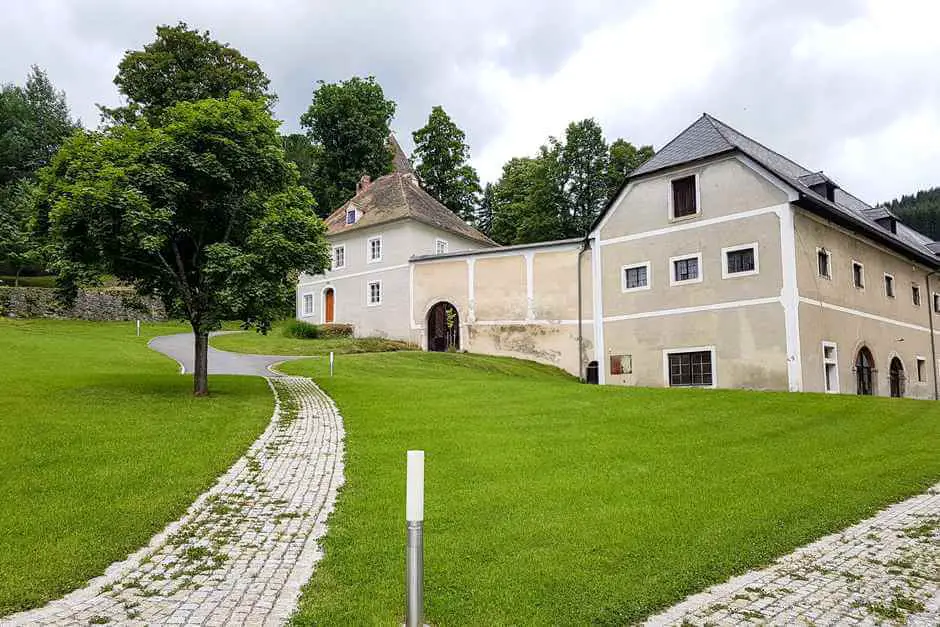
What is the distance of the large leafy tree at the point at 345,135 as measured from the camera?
5312 cm

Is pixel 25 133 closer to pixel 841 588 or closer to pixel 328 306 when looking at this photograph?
pixel 328 306

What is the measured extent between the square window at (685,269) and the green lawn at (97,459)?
48.7 feet

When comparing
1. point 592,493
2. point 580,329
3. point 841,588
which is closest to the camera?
point 841,588

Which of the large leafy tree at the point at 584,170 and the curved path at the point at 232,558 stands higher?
the large leafy tree at the point at 584,170

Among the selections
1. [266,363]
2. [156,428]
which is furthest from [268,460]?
[266,363]

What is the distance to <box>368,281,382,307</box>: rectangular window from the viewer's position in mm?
38634

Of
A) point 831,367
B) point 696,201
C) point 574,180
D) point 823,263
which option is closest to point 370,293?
point 574,180

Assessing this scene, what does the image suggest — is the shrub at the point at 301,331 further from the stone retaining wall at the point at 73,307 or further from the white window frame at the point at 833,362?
the white window frame at the point at 833,362

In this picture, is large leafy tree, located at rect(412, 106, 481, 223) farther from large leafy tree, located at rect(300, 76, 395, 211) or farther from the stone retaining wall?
the stone retaining wall

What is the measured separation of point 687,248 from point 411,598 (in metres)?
21.9

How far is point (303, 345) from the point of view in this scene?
33219mm

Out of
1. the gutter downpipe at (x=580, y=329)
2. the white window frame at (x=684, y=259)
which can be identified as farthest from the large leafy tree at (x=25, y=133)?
the white window frame at (x=684, y=259)

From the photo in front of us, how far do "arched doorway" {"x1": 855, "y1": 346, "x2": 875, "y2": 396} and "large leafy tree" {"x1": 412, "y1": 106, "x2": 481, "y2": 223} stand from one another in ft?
115

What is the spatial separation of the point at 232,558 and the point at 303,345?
90.5 ft
